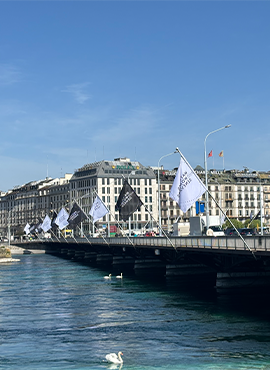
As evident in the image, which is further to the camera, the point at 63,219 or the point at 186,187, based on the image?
the point at 63,219

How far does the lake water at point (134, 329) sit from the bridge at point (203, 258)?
3.55 meters

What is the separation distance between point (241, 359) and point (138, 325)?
39.3 feet

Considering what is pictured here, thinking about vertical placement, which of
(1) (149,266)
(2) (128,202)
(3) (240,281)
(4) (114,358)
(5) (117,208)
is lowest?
(4) (114,358)

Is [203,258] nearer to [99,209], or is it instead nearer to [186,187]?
[186,187]

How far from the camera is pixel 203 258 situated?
209 feet

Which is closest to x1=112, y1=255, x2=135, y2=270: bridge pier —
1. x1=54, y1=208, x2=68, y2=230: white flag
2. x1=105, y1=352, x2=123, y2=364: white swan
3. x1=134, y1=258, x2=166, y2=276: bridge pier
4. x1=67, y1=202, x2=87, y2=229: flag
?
x1=67, y1=202, x2=87, y2=229: flag

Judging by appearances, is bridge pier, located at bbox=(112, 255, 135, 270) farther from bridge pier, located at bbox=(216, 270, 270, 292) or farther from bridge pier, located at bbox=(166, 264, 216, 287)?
bridge pier, located at bbox=(216, 270, 270, 292)

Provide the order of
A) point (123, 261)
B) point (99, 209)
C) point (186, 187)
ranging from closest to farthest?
point (186, 187) < point (99, 209) < point (123, 261)

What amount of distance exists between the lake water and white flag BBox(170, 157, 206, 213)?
846cm

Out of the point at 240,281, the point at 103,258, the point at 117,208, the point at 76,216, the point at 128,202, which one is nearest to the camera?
the point at 240,281

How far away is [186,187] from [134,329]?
1457 cm

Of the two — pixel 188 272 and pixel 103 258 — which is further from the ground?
pixel 103 258

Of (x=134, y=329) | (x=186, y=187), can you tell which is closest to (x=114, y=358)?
(x=134, y=329)

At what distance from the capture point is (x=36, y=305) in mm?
55188
